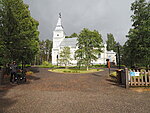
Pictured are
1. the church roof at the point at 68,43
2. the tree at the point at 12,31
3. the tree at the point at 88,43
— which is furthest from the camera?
the church roof at the point at 68,43

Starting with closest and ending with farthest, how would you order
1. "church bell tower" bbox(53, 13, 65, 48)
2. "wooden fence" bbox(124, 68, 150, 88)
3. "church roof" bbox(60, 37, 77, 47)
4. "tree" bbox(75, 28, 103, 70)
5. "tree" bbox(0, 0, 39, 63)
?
"wooden fence" bbox(124, 68, 150, 88) → "tree" bbox(0, 0, 39, 63) → "tree" bbox(75, 28, 103, 70) → "church roof" bbox(60, 37, 77, 47) → "church bell tower" bbox(53, 13, 65, 48)

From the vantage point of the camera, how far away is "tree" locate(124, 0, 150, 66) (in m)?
10.9

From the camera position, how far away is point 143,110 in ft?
11.6

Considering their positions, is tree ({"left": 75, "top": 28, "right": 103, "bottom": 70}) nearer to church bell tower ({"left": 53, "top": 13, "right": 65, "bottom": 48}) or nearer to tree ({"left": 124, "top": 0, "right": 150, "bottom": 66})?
tree ({"left": 124, "top": 0, "right": 150, "bottom": 66})

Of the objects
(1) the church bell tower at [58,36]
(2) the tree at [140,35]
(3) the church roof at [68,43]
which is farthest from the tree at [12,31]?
(1) the church bell tower at [58,36]

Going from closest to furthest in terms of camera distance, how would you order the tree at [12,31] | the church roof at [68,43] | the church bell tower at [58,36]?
1. the tree at [12,31]
2. the church roof at [68,43]
3. the church bell tower at [58,36]

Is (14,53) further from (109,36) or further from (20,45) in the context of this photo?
(109,36)

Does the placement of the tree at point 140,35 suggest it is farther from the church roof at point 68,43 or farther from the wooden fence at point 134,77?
the church roof at point 68,43

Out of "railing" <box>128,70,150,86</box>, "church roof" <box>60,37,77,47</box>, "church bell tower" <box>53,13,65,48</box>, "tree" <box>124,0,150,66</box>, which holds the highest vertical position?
"church bell tower" <box>53,13,65,48</box>

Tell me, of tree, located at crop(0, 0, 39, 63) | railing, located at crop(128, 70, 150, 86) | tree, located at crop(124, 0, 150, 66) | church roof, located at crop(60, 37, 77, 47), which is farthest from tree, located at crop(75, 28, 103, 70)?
church roof, located at crop(60, 37, 77, 47)

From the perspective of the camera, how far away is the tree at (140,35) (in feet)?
35.6

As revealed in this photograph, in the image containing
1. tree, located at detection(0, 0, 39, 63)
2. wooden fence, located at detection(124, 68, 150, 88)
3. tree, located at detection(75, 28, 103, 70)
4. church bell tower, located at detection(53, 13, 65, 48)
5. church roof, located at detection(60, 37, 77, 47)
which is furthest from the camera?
church bell tower, located at detection(53, 13, 65, 48)

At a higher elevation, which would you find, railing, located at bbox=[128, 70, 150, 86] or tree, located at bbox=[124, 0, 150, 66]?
tree, located at bbox=[124, 0, 150, 66]

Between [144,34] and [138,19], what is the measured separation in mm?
2882
